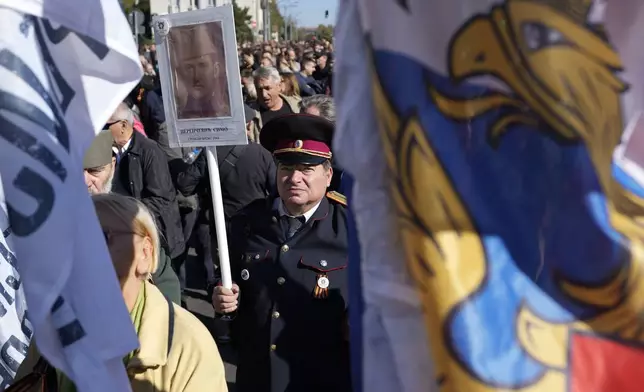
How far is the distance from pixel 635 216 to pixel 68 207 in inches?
41.6

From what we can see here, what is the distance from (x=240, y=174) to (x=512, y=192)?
339 cm

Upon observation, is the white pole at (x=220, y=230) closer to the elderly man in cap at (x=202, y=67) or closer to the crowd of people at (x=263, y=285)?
the crowd of people at (x=263, y=285)

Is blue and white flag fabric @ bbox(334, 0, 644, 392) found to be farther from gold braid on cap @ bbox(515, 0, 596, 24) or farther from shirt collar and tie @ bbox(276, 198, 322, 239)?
shirt collar and tie @ bbox(276, 198, 322, 239)

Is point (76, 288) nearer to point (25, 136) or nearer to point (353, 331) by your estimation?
point (25, 136)

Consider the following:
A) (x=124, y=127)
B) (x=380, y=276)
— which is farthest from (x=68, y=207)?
(x=124, y=127)

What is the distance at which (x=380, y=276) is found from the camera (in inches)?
57.4

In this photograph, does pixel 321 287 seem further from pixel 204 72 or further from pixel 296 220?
pixel 204 72

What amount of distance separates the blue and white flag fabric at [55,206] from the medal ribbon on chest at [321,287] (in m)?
1.10

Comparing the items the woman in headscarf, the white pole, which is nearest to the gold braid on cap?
the woman in headscarf

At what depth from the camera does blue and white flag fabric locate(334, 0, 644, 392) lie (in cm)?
134

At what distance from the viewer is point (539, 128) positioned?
1370mm

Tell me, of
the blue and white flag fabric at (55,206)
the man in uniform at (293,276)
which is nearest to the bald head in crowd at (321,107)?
the man in uniform at (293,276)

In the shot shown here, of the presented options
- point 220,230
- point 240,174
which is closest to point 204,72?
point 220,230

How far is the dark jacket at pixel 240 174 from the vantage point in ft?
15.3
